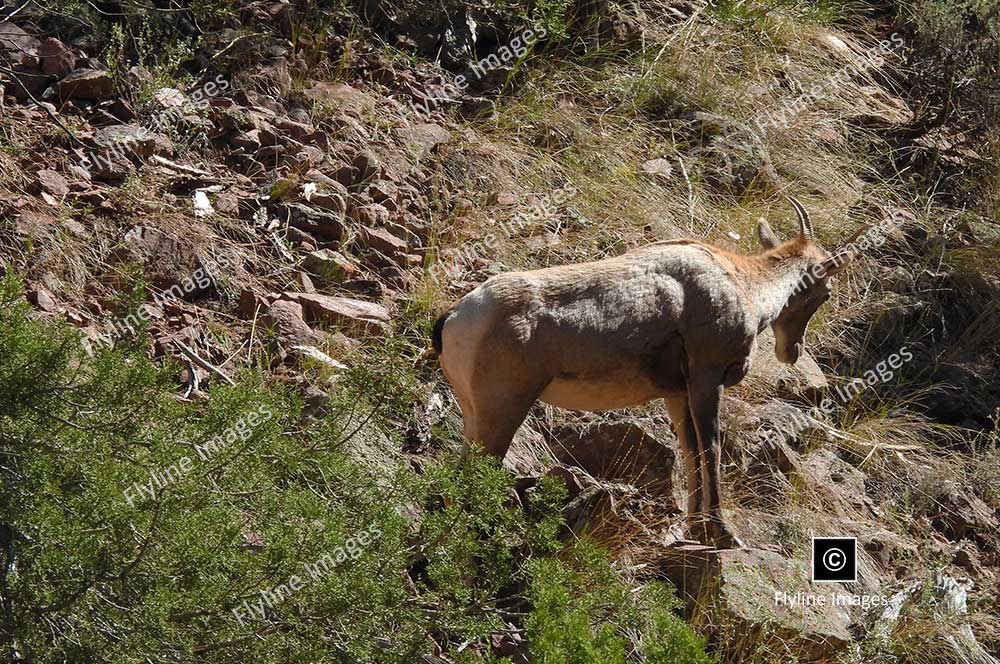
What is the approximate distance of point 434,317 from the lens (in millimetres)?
8625

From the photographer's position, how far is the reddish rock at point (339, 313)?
322 inches

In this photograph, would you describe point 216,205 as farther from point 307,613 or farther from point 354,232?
point 307,613

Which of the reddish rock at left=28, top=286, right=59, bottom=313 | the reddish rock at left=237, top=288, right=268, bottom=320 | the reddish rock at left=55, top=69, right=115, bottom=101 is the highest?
the reddish rock at left=55, top=69, right=115, bottom=101

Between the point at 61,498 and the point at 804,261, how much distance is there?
16.8ft

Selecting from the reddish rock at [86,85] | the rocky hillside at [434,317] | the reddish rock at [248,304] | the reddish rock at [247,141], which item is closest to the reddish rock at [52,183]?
the rocky hillside at [434,317]

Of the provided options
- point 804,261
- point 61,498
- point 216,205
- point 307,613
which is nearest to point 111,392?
point 61,498

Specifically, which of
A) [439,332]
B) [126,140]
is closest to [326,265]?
[126,140]

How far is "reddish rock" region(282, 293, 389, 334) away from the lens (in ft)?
26.8

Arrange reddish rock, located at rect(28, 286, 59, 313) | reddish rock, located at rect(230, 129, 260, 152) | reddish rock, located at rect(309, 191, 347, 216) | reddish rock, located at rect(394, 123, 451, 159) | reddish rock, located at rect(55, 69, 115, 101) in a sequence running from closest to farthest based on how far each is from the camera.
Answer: reddish rock, located at rect(28, 286, 59, 313) < reddish rock, located at rect(55, 69, 115, 101) < reddish rock, located at rect(309, 191, 347, 216) < reddish rock, located at rect(230, 129, 260, 152) < reddish rock, located at rect(394, 123, 451, 159)

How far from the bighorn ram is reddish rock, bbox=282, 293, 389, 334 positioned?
1259 mm

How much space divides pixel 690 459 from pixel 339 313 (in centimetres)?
239

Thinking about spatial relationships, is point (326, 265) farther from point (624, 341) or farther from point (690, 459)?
point (690, 459)

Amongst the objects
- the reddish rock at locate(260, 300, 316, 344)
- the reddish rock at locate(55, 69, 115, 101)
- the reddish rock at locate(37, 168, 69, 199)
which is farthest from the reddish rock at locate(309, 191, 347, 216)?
the reddish rock at locate(37, 168, 69, 199)

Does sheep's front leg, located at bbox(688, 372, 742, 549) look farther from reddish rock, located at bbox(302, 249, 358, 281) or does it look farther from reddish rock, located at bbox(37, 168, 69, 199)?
reddish rock, located at bbox(37, 168, 69, 199)
